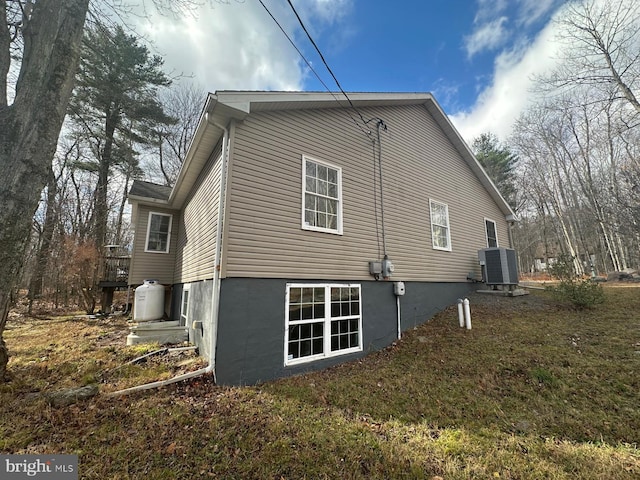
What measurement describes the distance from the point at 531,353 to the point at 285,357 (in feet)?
16.0

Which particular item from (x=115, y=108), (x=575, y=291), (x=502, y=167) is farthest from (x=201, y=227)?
(x=502, y=167)

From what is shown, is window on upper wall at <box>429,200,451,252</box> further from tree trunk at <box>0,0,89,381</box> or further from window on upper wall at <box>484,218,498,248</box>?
tree trunk at <box>0,0,89,381</box>

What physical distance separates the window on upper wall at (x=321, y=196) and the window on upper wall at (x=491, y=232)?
807 centimetres

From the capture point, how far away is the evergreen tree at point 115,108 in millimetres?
15078

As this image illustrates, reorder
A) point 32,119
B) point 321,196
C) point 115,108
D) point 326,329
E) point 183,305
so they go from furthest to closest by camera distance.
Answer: point 115,108 < point 183,305 < point 321,196 < point 326,329 < point 32,119

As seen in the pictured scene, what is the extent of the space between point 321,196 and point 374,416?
4316mm

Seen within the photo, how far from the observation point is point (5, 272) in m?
3.78

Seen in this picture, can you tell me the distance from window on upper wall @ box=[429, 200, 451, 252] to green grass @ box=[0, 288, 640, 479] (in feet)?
11.5

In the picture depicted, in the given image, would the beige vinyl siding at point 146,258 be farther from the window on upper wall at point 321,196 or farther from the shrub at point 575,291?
the shrub at point 575,291

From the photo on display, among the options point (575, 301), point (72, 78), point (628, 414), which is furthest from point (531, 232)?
point (72, 78)

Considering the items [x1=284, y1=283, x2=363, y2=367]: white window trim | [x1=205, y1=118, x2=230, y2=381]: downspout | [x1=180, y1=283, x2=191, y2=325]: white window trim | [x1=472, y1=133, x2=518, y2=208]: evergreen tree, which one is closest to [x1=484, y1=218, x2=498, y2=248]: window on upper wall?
[x1=284, y1=283, x2=363, y2=367]: white window trim

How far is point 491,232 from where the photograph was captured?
1152cm

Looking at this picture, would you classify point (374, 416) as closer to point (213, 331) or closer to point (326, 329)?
point (326, 329)

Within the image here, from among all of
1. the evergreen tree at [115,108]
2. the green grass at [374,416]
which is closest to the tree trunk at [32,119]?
the green grass at [374,416]
